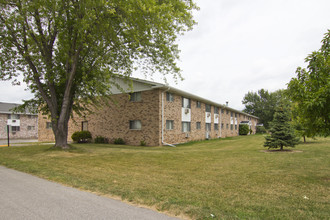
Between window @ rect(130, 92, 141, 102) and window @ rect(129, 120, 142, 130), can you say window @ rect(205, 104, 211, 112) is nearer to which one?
window @ rect(130, 92, 141, 102)

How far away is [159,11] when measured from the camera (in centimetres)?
1167

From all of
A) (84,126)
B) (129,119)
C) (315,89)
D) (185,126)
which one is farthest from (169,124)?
(315,89)

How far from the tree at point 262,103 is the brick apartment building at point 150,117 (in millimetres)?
39795

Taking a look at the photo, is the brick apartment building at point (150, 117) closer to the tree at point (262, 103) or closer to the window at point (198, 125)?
the window at point (198, 125)

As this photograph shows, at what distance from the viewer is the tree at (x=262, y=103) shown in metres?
59.3

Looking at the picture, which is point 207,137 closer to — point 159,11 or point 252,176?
→ point 159,11

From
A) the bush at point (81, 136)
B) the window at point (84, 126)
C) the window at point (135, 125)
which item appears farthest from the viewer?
the window at point (84, 126)

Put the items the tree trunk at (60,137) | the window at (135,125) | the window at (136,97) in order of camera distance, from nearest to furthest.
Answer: the tree trunk at (60,137)
the window at (135,125)
the window at (136,97)

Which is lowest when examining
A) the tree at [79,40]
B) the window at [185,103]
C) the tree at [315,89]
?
the tree at [315,89]

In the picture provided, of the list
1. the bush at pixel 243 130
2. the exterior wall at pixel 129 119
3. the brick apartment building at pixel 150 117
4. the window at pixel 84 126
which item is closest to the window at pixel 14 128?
the brick apartment building at pixel 150 117

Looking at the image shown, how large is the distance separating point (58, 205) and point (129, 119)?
16083mm

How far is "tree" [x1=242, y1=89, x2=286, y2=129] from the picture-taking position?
5931 cm

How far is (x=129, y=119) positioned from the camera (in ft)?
66.5

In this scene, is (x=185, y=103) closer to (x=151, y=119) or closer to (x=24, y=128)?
(x=151, y=119)
